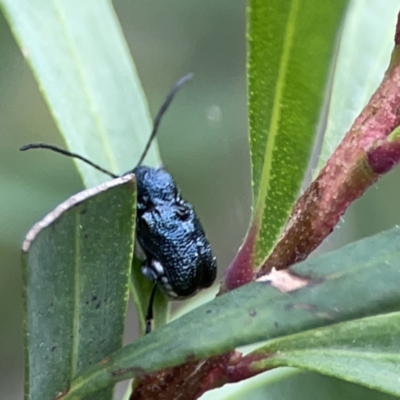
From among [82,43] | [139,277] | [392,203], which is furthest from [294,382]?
[392,203]

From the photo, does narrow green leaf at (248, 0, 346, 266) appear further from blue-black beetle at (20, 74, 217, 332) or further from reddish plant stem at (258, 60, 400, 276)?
blue-black beetle at (20, 74, 217, 332)

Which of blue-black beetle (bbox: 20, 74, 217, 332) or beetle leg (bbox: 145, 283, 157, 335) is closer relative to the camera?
beetle leg (bbox: 145, 283, 157, 335)

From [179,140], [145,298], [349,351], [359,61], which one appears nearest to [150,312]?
[145,298]

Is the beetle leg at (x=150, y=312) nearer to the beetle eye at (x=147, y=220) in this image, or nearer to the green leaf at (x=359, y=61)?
the beetle eye at (x=147, y=220)

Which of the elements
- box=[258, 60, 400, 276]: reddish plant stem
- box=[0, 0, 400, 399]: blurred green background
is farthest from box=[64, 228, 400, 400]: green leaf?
box=[0, 0, 400, 399]: blurred green background

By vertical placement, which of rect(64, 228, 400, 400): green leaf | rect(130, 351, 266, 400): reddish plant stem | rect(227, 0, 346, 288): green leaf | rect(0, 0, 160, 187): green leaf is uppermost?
rect(0, 0, 160, 187): green leaf

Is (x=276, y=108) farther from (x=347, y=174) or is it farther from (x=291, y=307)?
(x=291, y=307)
